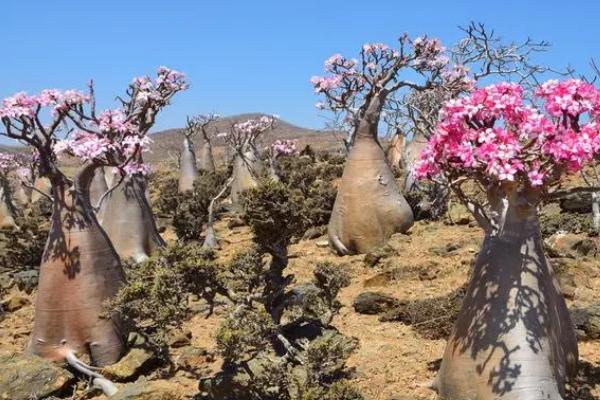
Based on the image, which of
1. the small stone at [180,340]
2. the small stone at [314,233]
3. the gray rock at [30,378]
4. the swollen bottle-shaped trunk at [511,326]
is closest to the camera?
the swollen bottle-shaped trunk at [511,326]

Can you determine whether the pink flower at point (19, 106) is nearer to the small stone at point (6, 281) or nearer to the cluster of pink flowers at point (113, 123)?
the cluster of pink flowers at point (113, 123)

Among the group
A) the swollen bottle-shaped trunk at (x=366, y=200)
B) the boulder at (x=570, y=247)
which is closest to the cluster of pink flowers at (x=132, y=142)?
the swollen bottle-shaped trunk at (x=366, y=200)

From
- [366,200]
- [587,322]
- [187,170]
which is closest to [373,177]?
[366,200]

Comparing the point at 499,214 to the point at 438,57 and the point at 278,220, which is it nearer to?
the point at 278,220

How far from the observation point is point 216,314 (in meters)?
5.92

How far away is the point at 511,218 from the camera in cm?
309

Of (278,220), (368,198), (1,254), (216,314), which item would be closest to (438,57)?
(368,198)

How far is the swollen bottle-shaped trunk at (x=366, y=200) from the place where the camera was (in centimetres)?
773

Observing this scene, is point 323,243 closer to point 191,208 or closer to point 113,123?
point 191,208

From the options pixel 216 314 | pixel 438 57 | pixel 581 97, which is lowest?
pixel 216 314

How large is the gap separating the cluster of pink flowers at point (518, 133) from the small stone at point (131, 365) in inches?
105

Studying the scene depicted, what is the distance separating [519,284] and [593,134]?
0.78 metres

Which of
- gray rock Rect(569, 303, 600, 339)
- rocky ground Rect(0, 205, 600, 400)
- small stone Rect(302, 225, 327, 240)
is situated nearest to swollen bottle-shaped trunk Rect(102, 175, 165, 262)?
rocky ground Rect(0, 205, 600, 400)

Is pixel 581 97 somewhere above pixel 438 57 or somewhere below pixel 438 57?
below
